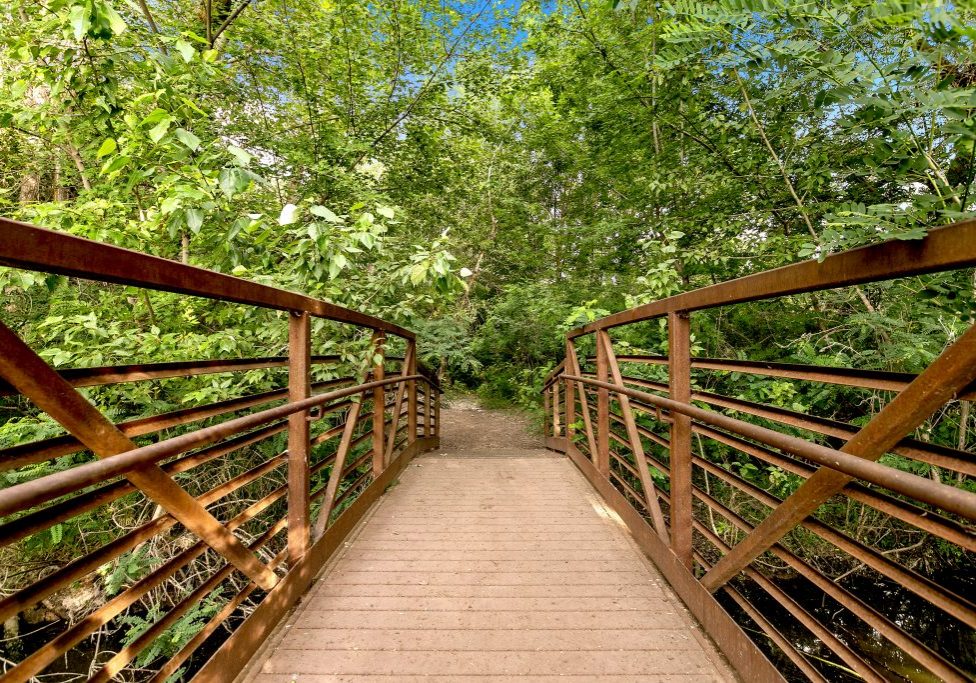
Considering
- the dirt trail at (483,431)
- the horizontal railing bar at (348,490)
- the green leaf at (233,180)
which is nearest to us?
the green leaf at (233,180)

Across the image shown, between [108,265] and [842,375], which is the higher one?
[108,265]

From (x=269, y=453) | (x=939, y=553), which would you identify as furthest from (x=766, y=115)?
(x=269, y=453)

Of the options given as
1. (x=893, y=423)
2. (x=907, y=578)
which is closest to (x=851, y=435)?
(x=893, y=423)

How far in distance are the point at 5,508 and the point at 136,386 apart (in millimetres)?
3710

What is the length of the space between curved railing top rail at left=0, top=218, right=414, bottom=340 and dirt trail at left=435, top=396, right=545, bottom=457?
620 cm

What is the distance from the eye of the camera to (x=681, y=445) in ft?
7.22

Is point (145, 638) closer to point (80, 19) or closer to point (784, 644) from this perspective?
point (784, 644)

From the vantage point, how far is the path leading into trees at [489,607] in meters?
1.74

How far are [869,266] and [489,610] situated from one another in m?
1.95

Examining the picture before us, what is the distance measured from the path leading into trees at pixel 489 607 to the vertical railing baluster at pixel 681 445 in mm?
282

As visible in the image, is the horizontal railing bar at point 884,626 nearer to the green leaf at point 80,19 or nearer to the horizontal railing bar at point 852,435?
the horizontal railing bar at point 852,435

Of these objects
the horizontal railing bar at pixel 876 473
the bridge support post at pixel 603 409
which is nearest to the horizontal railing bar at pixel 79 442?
the horizontal railing bar at pixel 876 473

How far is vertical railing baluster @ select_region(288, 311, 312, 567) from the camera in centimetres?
217

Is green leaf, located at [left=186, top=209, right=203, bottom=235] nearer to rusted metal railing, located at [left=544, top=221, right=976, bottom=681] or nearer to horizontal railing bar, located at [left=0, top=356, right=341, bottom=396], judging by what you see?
horizontal railing bar, located at [left=0, top=356, right=341, bottom=396]
